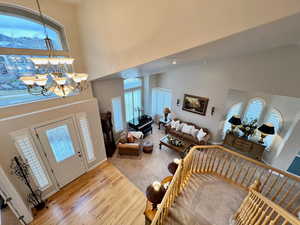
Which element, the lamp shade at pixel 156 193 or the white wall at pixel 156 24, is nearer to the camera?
the white wall at pixel 156 24

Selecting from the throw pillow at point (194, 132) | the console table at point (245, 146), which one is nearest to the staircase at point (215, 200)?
the console table at point (245, 146)

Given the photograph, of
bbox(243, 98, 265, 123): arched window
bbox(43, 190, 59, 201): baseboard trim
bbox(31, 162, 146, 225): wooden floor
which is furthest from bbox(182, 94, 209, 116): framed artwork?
bbox(43, 190, 59, 201): baseboard trim

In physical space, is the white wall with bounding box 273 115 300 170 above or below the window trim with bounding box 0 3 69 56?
below

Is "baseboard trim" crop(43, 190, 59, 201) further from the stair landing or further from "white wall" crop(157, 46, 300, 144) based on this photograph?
"white wall" crop(157, 46, 300, 144)

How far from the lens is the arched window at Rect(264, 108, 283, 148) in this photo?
14.3 ft

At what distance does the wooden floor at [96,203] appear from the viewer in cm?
301

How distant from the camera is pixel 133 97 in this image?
6648mm

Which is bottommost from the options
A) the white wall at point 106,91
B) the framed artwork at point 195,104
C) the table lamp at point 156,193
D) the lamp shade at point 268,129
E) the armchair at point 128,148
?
the armchair at point 128,148

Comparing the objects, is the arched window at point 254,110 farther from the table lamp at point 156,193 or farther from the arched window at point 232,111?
the table lamp at point 156,193

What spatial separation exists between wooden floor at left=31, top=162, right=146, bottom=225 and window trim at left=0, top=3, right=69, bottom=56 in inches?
154

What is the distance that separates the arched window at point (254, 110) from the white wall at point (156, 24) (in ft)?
16.3

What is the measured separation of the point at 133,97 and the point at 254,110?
5763 millimetres

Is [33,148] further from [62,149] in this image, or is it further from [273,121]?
[273,121]

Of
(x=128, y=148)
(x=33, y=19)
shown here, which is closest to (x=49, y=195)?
(x=128, y=148)
